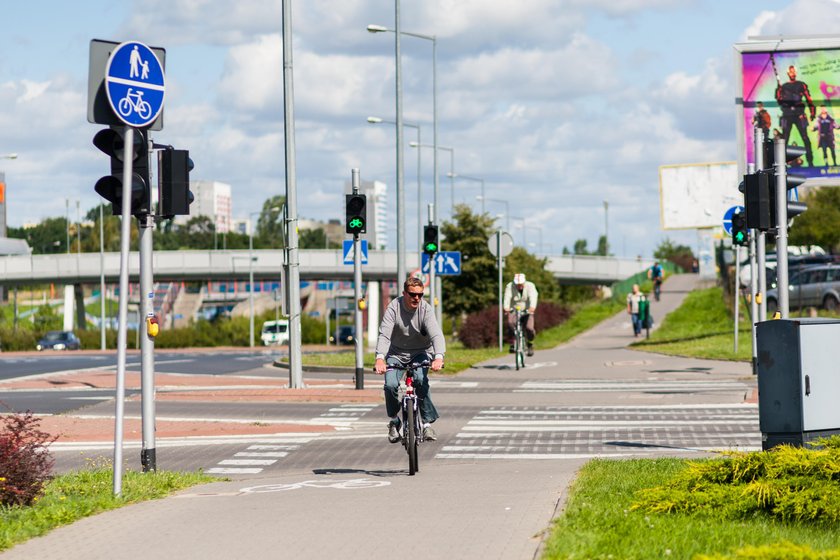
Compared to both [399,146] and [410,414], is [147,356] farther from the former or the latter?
[399,146]

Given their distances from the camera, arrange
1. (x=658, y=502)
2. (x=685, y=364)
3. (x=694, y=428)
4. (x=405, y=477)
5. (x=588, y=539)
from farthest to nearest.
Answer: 1. (x=685, y=364)
2. (x=694, y=428)
3. (x=405, y=477)
4. (x=658, y=502)
5. (x=588, y=539)

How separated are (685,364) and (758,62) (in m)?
7.75

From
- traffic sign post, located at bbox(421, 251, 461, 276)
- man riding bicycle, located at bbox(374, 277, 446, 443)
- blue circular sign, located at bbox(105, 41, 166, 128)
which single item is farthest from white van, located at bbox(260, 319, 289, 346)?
Result: blue circular sign, located at bbox(105, 41, 166, 128)

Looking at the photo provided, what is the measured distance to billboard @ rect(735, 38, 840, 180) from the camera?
32.3 metres

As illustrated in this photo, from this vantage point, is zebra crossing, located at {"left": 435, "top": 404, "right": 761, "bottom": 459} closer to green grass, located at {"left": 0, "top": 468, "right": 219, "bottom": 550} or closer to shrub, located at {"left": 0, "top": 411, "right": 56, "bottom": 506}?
green grass, located at {"left": 0, "top": 468, "right": 219, "bottom": 550}

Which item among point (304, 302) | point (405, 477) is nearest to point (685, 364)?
point (405, 477)

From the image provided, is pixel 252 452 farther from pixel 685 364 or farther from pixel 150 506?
pixel 685 364

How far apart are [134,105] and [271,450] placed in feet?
18.5

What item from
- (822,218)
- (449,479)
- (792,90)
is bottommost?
(449,479)

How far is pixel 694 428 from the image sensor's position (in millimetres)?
16375

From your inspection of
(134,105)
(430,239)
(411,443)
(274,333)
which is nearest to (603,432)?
(411,443)

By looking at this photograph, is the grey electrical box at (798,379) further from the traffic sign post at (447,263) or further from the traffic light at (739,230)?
the traffic sign post at (447,263)

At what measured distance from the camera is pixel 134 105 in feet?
33.7

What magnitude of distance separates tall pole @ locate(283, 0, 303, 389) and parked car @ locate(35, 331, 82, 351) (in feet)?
181
